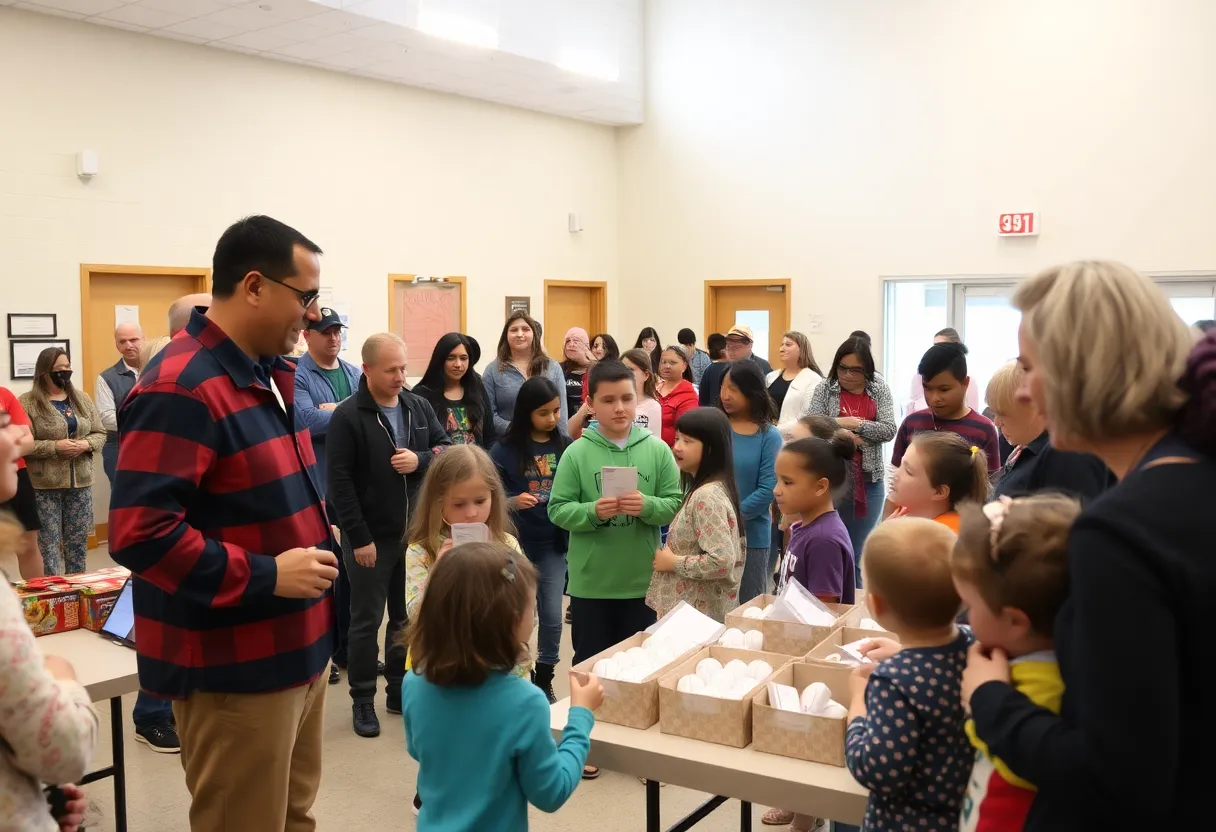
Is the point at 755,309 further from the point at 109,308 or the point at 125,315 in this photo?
the point at 109,308

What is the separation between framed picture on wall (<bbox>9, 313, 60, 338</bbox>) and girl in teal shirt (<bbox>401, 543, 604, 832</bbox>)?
6.25 meters

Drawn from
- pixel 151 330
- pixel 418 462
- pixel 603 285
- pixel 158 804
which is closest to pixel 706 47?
pixel 603 285

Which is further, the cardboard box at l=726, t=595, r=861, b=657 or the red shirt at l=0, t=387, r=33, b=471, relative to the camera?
the red shirt at l=0, t=387, r=33, b=471

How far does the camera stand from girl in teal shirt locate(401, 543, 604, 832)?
1.81 meters

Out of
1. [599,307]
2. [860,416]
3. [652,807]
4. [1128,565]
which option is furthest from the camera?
[599,307]

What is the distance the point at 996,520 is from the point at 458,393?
3.82 meters

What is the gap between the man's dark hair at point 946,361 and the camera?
4285 millimetres

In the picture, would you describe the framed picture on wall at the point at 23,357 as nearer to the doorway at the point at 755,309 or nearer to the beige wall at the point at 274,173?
the beige wall at the point at 274,173

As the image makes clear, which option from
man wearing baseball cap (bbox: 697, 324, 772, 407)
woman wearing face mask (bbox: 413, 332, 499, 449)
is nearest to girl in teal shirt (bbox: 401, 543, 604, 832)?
woman wearing face mask (bbox: 413, 332, 499, 449)

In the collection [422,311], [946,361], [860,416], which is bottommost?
[860,416]

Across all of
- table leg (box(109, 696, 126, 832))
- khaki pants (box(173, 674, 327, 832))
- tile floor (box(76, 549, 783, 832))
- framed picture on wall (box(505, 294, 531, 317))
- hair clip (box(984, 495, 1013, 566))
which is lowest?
tile floor (box(76, 549, 783, 832))

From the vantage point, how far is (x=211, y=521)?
2072 mm

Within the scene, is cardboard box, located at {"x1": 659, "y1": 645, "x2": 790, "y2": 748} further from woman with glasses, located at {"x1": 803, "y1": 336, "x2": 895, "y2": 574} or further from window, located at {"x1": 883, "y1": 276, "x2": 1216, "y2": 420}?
window, located at {"x1": 883, "y1": 276, "x2": 1216, "y2": 420}

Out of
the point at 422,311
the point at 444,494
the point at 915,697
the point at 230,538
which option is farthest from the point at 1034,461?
the point at 422,311
